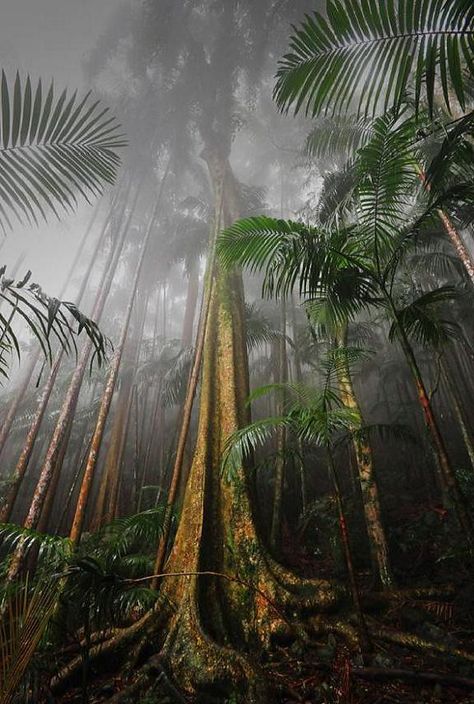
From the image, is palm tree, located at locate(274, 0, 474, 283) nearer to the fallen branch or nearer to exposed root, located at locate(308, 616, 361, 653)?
the fallen branch

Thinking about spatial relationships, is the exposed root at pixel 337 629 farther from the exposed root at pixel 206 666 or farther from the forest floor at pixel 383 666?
the exposed root at pixel 206 666

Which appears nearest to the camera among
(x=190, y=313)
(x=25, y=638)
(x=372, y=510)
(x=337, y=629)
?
(x=25, y=638)

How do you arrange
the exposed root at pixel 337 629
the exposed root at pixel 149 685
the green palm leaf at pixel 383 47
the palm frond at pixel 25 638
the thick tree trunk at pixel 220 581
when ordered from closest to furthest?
the palm frond at pixel 25 638 → the green palm leaf at pixel 383 47 → the exposed root at pixel 149 685 → the thick tree trunk at pixel 220 581 → the exposed root at pixel 337 629

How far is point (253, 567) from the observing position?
10.9 feet

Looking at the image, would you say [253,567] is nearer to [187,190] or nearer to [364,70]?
[364,70]

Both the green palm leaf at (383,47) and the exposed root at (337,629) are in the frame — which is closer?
the green palm leaf at (383,47)

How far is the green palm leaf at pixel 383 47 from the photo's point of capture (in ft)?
5.16

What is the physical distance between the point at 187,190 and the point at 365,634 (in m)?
17.6

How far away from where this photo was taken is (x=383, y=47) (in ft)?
5.98

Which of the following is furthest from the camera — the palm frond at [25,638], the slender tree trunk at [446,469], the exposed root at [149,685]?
the exposed root at [149,685]

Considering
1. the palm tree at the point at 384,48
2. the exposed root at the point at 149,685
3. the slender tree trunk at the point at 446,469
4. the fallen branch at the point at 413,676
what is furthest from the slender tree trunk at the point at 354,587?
the palm tree at the point at 384,48

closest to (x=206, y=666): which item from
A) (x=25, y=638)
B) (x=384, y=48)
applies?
(x=25, y=638)

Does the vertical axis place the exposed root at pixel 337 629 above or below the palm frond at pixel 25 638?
below

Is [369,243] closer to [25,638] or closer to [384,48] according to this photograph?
[384,48]
